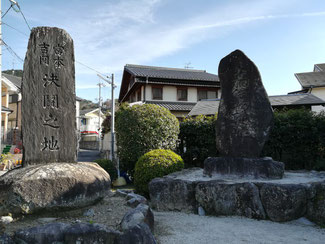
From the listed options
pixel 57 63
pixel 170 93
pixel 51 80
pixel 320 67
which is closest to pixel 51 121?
pixel 51 80

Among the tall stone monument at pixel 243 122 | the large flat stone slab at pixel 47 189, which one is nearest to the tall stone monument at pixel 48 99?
the large flat stone slab at pixel 47 189

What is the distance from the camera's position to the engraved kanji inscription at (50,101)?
14.8 ft

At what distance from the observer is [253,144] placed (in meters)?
6.30

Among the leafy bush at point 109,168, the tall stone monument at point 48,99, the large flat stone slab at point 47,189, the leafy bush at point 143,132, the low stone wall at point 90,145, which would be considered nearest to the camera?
the large flat stone slab at point 47,189

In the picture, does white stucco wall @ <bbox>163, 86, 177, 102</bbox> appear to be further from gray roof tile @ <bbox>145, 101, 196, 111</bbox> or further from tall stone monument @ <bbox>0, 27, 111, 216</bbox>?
tall stone monument @ <bbox>0, 27, 111, 216</bbox>

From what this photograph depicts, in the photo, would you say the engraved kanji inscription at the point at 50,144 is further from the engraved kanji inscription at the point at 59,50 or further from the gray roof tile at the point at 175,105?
the gray roof tile at the point at 175,105

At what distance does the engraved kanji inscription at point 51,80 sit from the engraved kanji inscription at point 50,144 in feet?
3.14

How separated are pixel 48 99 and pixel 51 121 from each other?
0.39 m

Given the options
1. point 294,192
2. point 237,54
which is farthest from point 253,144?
point 237,54

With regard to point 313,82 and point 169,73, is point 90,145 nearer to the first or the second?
point 169,73

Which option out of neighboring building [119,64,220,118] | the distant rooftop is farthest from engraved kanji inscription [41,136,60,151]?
the distant rooftop

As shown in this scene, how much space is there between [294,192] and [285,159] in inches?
172

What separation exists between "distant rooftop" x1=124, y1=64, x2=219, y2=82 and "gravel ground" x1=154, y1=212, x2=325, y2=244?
1642 cm

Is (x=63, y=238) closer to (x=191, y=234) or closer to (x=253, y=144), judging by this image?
(x=191, y=234)
